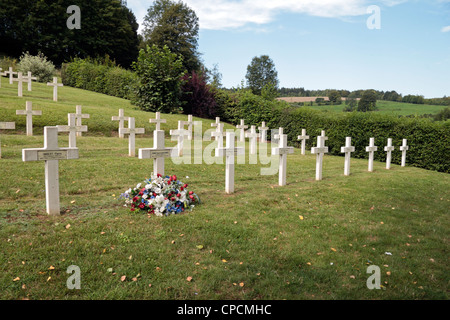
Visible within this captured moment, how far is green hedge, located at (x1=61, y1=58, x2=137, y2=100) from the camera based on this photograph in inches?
1180

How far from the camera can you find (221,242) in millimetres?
4965

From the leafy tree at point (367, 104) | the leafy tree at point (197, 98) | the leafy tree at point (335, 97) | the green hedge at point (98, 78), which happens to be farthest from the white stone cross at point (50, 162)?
the leafy tree at point (335, 97)

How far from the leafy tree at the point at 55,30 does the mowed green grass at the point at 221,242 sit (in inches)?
1423

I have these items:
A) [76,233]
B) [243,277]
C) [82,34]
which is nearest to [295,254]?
[243,277]

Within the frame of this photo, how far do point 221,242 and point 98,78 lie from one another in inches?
1174

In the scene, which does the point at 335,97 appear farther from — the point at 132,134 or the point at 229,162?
the point at 229,162

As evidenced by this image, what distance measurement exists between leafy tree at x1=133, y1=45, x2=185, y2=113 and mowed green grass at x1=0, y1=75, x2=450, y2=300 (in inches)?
591

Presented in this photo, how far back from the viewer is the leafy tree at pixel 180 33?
141 ft

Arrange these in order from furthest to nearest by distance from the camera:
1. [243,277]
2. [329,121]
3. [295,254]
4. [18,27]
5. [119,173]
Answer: [18,27], [329,121], [119,173], [295,254], [243,277]

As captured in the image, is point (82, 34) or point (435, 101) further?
point (82, 34)

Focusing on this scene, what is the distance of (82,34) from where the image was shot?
139 ft

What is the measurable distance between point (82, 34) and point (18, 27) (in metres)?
6.93

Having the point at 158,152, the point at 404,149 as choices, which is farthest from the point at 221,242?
the point at 404,149
